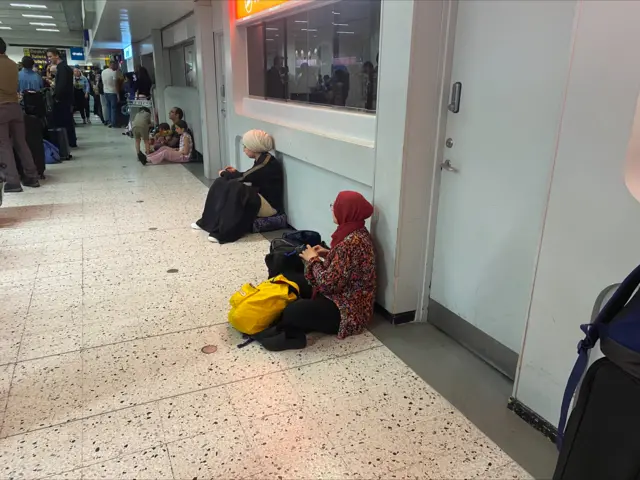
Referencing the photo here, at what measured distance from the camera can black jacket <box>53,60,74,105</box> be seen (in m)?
8.30

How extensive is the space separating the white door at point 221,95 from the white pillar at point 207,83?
0.05 metres

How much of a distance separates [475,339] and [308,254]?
1.06 m

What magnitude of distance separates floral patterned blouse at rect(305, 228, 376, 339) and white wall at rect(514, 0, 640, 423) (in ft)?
3.26

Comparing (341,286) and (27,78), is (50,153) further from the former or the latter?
(341,286)

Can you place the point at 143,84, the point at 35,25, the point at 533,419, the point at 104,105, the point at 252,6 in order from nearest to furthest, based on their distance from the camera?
the point at 533,419
the point at 252,6
the point at 143,84
the point at 104,105
the point at 35,25

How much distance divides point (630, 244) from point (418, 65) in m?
1.40

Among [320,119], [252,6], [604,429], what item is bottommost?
[604,429]

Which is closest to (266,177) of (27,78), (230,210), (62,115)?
(230,210)

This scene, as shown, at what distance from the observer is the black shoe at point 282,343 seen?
8.34 ft

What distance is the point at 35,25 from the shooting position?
18578mm

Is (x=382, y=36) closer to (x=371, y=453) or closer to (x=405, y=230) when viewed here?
(x=405, y=230)

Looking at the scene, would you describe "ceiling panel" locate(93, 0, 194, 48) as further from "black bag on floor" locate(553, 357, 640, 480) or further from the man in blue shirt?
"black bag on floor" locate(553, 357, 640, 480)

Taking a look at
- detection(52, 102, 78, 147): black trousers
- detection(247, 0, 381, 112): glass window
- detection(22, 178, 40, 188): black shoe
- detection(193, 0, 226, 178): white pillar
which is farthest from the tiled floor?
detection(52, 102, 78, 147): black trousers

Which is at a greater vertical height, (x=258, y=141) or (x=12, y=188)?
(x=258, y=141)
